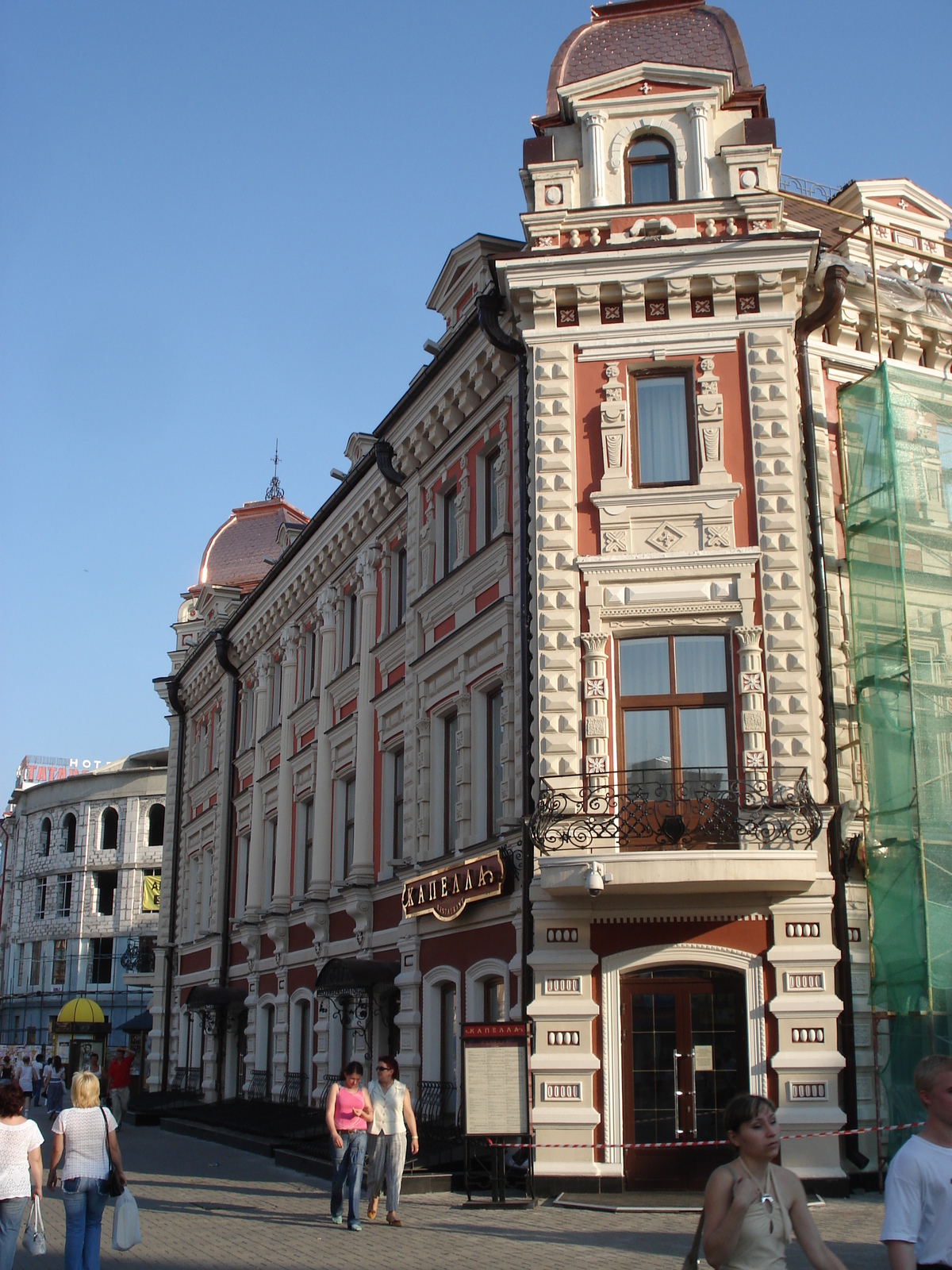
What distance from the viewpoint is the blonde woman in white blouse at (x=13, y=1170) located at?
8.47 m

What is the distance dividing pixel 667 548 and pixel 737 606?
1112 millimetres

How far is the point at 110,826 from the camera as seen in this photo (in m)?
66.0

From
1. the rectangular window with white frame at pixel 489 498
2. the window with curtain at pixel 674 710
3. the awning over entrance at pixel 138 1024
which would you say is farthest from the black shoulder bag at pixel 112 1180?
the awning over entrance at pixel 138 1024

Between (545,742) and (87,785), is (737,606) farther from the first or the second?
(87,785)

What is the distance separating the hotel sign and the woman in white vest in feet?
10.7

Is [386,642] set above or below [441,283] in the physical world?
below

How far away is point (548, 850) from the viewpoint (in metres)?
14.9

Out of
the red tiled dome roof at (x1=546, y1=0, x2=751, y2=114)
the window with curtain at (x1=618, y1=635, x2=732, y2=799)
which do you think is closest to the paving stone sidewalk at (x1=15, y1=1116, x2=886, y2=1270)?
the window with curtain at (x1=618, y1=635, x2=732, y2=799)

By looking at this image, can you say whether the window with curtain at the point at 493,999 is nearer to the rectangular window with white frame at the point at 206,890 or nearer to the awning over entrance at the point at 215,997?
the awning over entrance at the point at 215,997

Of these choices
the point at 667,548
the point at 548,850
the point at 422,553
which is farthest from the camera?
the point at 422,553

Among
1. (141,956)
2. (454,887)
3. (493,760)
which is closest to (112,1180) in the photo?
(454,887)

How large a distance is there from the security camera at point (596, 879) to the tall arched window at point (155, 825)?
175 ft

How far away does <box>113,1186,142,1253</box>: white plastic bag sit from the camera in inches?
340

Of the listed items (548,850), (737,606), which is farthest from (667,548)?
(548,850)
